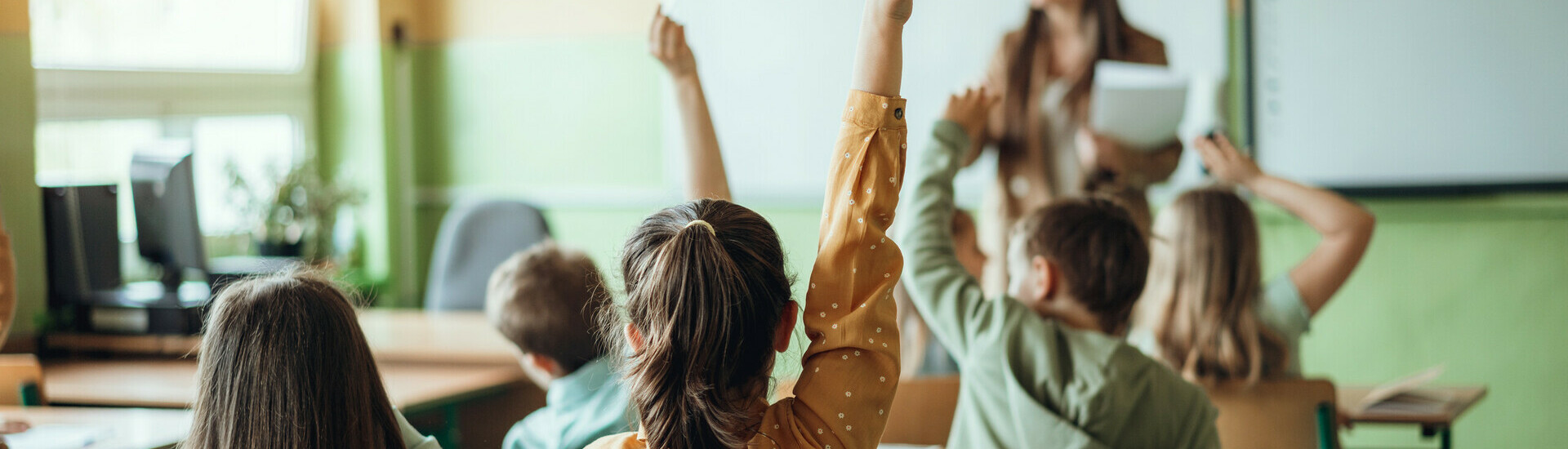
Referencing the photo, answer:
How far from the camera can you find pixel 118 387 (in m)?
2.44

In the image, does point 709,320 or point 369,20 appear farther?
point 369,20

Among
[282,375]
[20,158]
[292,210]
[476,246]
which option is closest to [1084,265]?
[282,375]

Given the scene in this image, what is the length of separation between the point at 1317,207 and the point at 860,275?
1.17 m

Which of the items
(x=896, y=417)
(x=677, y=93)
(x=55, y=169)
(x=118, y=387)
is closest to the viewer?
(x=677, y=93)

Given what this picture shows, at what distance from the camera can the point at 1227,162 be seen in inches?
73.3

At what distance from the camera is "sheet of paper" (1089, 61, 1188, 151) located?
8.46 ft

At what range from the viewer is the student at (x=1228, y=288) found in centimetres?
191

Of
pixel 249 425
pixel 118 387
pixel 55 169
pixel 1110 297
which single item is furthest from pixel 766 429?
pixel 55 169

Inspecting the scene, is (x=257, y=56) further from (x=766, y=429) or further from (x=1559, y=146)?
(x=1559, y=146)

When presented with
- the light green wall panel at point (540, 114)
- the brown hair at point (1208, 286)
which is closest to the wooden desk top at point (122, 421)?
the brown hair at point (1208, 286)

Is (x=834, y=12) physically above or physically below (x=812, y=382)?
above

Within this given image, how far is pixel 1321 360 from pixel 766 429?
112 inches

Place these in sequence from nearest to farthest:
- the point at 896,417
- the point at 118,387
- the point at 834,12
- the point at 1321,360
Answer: the point at 896,417
the point at 118,387
the point at 1321,360
the point at 834,12

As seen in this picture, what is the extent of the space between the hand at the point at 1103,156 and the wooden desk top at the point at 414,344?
1418 millimetres
